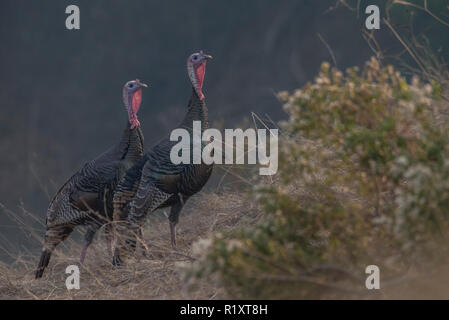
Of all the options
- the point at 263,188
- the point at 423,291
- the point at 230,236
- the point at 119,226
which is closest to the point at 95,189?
the point at 119,226

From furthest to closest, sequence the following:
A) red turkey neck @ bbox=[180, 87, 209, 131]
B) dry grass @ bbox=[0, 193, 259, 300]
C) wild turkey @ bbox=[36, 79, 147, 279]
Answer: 1. red turkey neck @ bbox=[180, 87, 209, 131]
2. wild turkey @ bbox=[36, 79, 147, 279]
3. dry grass @ bbox=[0, 193, 259, 300]

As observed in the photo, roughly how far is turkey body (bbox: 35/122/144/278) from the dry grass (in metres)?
0.19

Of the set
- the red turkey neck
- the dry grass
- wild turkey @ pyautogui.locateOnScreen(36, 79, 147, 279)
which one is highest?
the red turkey neck

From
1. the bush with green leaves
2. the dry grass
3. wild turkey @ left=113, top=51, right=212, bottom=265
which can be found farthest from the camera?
wild turkey @ left=113, top=51, right=212, bottom=265

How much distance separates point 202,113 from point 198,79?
0.36m

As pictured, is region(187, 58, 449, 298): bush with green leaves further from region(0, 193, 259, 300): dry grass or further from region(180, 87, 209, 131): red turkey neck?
region(180, 87, 209, 131): red turkey neck

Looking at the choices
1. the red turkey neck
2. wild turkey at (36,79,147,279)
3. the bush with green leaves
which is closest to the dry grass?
wild turkey at (36,79,147,279)

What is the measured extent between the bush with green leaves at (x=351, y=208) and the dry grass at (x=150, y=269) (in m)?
0.52

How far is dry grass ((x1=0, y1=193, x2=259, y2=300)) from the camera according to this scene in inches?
163

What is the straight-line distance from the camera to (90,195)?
17.7ft

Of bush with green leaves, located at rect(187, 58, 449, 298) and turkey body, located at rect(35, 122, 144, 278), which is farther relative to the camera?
turkey body, located at rect(35, 122, 144, 278)

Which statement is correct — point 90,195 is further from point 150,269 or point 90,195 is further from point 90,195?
point 150,269
